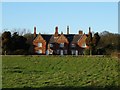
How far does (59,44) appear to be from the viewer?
75.6 m

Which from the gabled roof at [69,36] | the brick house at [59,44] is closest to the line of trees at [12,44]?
the brick house at [59,44]

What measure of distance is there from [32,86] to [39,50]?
63.6m

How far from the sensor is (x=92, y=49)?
59125 mm

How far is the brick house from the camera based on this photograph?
7456 centimetres

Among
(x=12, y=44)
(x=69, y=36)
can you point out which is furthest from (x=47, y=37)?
(x=12, y=44)

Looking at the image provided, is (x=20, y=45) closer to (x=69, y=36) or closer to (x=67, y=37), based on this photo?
(x=67, y=37)

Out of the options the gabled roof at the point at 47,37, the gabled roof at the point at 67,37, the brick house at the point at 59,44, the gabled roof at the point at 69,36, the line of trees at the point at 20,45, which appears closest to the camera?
the line of trees at the point at 20,45

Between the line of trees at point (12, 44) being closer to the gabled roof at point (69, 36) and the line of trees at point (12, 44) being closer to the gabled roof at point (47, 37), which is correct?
the gabled roof at point (47, 37)

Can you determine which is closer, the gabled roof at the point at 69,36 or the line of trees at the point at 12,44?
the line of trees at the point at 12,44

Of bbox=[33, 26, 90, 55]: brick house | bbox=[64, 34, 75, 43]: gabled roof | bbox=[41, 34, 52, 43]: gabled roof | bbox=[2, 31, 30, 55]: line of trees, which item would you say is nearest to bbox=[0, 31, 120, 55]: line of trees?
bbox=[2, 31, 30, 55]: line of trees

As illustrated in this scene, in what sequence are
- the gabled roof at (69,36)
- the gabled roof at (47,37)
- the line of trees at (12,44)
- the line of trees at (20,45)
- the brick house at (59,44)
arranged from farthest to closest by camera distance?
the gabled roof at (69,36)
the gabled roof at (47,37)
the brick house at (59,44)
the line of trees at (12,44)
the line of trees at (20,45)

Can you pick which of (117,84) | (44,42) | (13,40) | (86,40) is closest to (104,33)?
(86,40)

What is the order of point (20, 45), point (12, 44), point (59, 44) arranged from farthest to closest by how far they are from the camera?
point (59, 44) < point (20, 45) < point (12, 44)

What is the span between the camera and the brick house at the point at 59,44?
74.6 metres
